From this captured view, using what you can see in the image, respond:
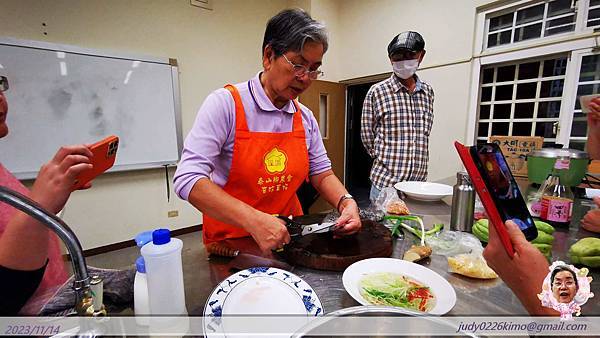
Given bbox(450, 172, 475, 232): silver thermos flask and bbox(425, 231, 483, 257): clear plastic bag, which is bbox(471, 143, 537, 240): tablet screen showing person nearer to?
bbox(425, 231, 483, 257): clear plastic bag

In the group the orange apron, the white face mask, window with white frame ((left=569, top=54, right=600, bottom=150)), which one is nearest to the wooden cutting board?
the orange apron

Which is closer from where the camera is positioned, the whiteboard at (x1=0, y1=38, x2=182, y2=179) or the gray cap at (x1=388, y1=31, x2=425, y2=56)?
the gray cap at (x1=388, y1=31, x2=425, y2=56)

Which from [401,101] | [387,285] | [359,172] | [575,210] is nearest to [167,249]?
[387,285]

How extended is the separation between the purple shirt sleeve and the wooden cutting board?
422 mm

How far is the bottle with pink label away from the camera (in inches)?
44.6

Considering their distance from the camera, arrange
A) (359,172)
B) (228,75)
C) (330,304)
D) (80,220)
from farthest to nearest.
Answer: (359,172) < (228,75) < (80,220) < (330,304)

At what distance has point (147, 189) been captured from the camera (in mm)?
3391

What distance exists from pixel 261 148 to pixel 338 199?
1.44 feet

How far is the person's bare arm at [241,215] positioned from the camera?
851 mm

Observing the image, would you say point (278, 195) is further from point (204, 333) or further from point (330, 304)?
point (204, 333)

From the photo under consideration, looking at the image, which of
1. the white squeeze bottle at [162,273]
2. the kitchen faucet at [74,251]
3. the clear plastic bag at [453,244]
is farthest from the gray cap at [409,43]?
the kitchen faucet at [74,251]

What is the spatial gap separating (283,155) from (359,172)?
14.1 feet

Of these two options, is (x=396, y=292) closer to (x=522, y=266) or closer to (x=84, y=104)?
(x=522, y=266)

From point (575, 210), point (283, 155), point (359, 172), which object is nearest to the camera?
point (283, 155)
